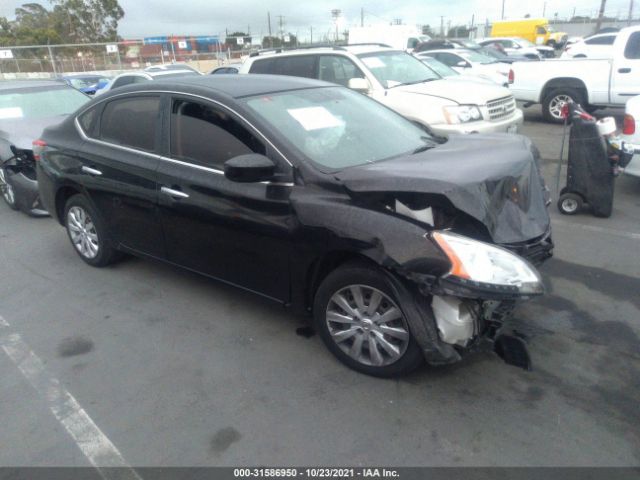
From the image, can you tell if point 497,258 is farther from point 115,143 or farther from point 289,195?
point 115,143

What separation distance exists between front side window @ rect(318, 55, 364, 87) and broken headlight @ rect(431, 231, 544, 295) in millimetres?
6189

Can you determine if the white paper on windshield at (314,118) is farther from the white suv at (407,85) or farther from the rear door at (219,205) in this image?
the white suv at (407,85)

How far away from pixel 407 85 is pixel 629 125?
332 centimetres

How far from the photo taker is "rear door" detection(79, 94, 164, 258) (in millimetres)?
4074

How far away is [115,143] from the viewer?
14.4ft

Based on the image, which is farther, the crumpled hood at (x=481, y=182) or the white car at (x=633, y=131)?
the white car at (x=633, y=131)

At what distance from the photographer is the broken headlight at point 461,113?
7.34 metres

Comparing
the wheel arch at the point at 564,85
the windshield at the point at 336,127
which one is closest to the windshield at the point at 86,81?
the wheel arch at the point at 564,85

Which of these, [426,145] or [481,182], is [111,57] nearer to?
[426,145]

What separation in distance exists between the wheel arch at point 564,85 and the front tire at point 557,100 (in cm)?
5

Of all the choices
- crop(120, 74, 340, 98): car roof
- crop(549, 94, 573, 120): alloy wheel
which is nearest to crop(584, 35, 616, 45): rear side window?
crop(549, 94, 573, 120): alloy wheel

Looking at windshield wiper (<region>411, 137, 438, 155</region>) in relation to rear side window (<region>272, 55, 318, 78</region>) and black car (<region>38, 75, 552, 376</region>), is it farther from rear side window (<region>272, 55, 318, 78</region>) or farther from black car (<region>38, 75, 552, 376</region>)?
rear side window (<region>272, 55, 318, 78</region>)

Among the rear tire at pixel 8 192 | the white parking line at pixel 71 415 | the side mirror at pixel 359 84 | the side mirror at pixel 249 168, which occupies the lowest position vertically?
the white parking line at pixel 71 415

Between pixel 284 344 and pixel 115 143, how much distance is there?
2254 millimetres
